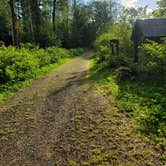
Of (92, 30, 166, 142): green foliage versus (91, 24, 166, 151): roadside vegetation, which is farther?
(92, 30, 166, 142): green foliage

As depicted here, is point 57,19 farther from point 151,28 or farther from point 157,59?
point 157,59

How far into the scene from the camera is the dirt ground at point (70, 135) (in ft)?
12.8

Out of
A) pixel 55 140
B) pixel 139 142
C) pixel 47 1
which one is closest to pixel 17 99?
pixel 55 140

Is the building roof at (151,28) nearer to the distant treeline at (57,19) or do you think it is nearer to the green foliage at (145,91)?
the green foliage at (145,91)

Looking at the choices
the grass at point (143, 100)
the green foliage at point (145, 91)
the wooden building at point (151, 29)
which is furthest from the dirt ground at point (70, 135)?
the wooden building at point (151, 29)

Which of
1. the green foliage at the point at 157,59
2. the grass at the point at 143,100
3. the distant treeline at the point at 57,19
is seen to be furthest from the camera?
the distant treeline at the point at 57,19

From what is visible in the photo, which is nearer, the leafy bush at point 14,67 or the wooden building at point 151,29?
the leafy bush at point 14,67

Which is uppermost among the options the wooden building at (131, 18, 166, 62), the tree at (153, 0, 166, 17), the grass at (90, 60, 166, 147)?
the tree at (153, 0, 166, 17)

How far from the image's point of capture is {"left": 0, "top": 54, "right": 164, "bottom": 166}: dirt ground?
12.8ft

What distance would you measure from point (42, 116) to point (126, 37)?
644 inches

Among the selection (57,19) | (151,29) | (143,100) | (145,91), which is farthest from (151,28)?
(57,19)

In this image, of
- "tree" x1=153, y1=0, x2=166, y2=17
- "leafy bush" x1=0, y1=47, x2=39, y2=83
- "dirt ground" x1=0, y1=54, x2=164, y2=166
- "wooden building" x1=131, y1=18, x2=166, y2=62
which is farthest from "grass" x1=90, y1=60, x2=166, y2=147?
"tree" x1=153, y1=0, x2=166, y2=17

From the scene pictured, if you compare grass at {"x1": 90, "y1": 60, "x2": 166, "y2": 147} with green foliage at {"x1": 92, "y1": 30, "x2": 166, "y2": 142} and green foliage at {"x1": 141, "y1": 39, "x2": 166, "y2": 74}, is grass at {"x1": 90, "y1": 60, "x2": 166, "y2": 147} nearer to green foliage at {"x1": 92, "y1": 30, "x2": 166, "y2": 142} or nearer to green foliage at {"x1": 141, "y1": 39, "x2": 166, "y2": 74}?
green foliage at {"x1": 92, "y1": 30, "x2": 166, "y2": 142}

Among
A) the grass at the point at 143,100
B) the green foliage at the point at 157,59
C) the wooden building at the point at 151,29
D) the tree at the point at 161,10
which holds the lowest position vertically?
the grass at the point at 143,100
